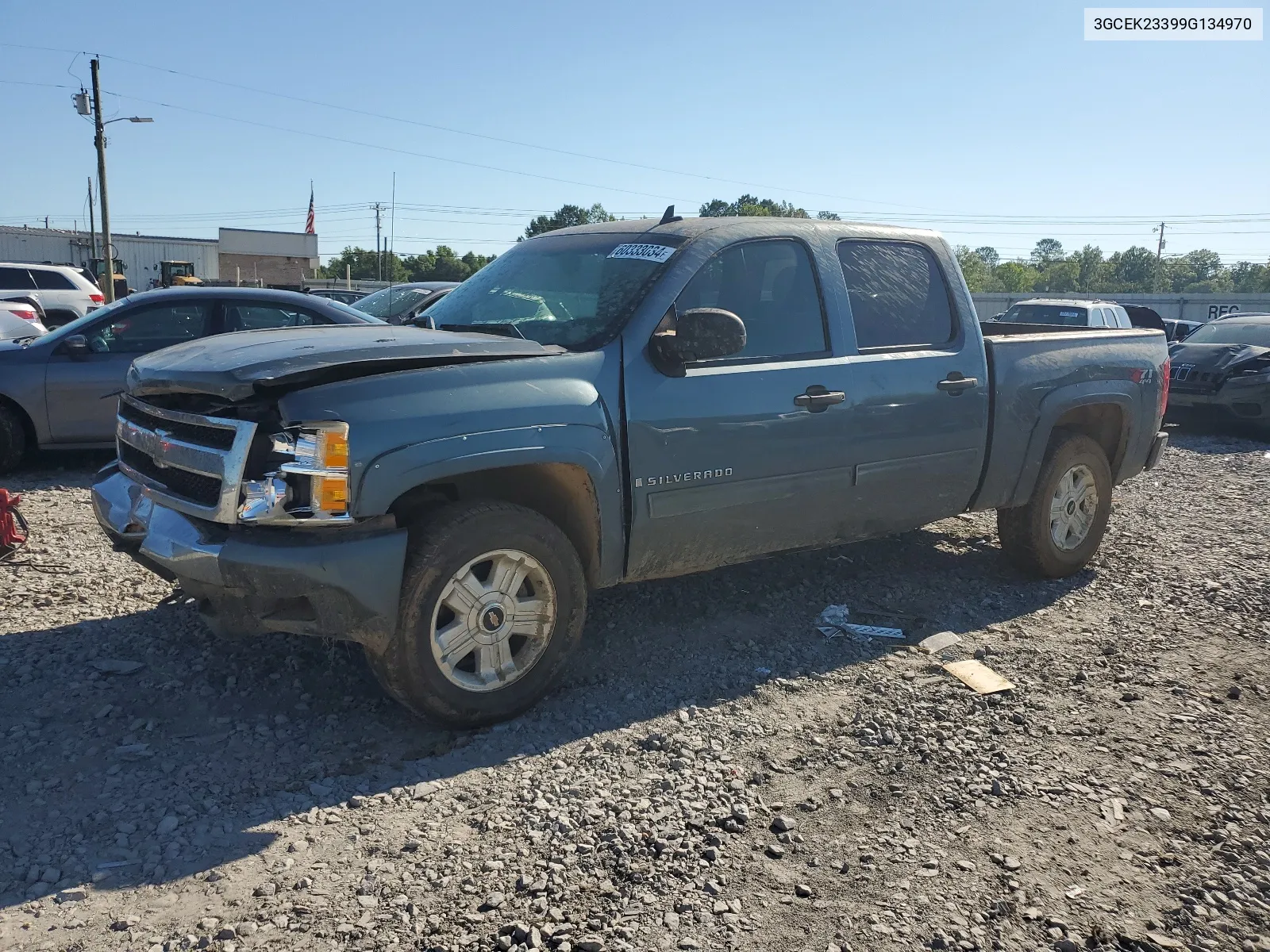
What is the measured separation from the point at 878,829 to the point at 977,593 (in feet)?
9.39

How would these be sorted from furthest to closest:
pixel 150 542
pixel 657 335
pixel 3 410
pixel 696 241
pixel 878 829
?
pixel 3 410
pixel 696 241
pixel 657 335
pixel 150 542
pixel 878 829

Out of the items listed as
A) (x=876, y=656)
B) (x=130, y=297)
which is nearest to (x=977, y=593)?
(x=876, y=656)

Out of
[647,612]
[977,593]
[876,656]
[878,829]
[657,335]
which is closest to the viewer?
[878,829]

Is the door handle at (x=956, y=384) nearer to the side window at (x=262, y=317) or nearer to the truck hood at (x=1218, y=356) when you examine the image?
the side window at (x=262, y=317)

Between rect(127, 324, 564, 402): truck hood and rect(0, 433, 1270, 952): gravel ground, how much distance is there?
130cm

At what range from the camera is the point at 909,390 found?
16.3 feet

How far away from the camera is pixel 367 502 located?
3410 mm

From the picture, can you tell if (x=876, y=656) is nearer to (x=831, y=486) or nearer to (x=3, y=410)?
(x=831, y=486)

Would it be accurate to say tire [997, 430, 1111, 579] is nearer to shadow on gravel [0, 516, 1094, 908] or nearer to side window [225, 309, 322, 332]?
shadow on gravel [0, 516, 1094, 908]

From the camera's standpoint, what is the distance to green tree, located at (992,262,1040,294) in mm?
117875

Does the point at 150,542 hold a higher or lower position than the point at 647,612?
higher

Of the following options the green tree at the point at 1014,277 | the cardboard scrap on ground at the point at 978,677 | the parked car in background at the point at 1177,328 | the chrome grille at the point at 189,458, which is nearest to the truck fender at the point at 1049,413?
Answer: the cardboard scrap on ground at the point at 978,677

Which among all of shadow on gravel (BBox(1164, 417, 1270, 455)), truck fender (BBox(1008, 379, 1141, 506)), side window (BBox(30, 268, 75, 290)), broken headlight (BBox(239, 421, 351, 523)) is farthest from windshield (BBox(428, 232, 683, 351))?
side window (BBox(30, 268, 75, 290))

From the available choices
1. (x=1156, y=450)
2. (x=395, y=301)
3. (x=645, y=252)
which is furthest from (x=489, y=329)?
(x=395, y=301)
